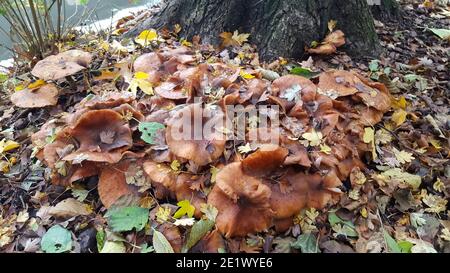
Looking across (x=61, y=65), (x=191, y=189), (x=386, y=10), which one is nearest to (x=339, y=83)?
(x=191, y=189)

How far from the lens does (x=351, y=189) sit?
2877mm

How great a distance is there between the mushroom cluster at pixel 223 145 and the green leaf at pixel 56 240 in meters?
0.35

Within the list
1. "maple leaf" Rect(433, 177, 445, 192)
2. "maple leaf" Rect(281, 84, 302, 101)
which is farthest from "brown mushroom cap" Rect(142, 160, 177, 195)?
"maple leaf" Rect(433, 177, 445, 192)

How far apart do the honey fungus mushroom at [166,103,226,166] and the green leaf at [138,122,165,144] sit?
0.17 metres

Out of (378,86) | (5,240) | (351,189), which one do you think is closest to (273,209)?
(351,189)

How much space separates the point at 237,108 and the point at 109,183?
1.08 metres

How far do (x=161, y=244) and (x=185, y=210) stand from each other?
0.27 meters

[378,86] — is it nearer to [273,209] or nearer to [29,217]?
[273,209]

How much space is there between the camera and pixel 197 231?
8.25 ft

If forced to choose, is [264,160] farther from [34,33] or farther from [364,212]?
[34,33]

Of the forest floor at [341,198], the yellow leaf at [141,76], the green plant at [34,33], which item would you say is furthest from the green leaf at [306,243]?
the green plant at [34,33]

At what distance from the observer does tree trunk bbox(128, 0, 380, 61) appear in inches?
152

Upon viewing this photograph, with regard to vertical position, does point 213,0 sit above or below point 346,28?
above
